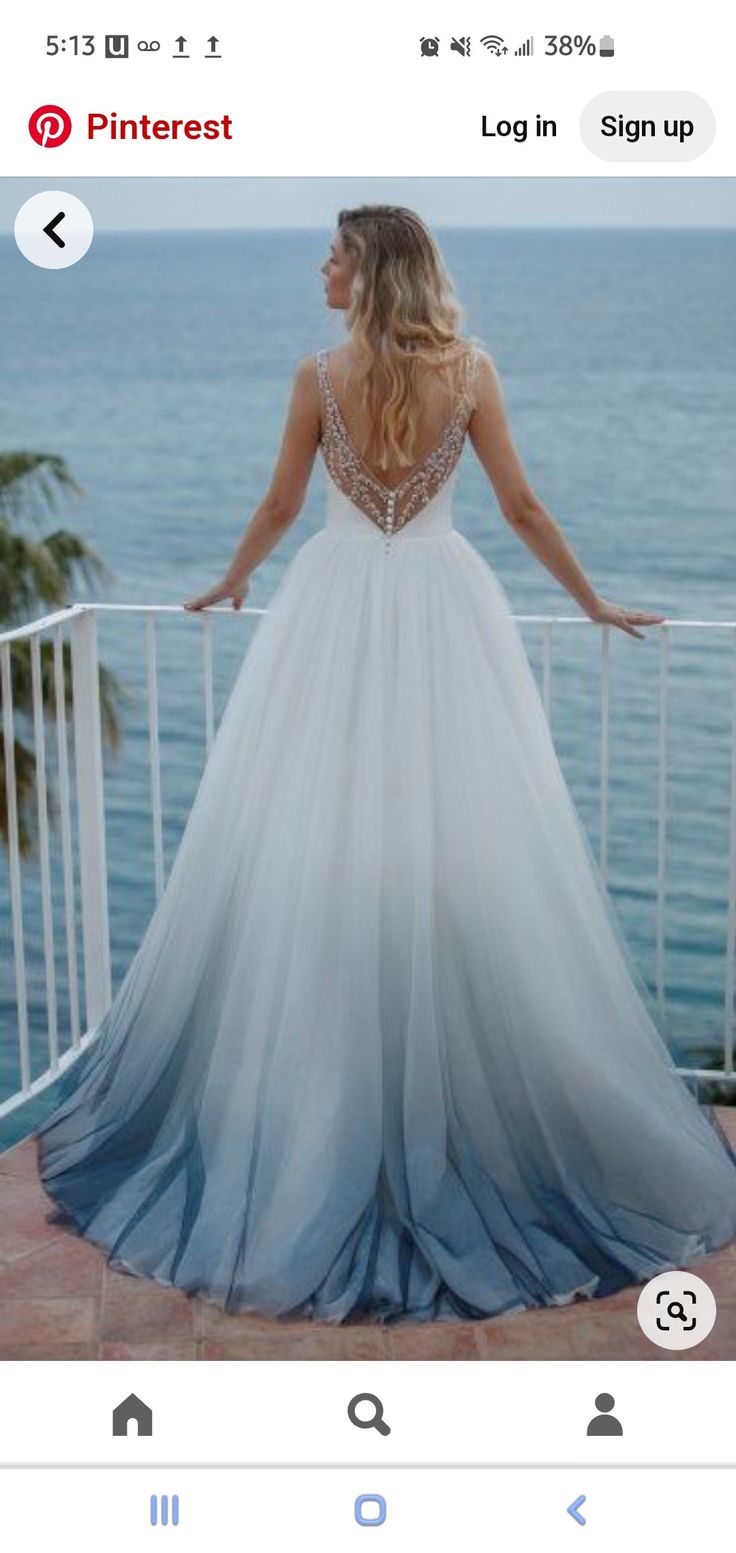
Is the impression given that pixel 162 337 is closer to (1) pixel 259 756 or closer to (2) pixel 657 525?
(2) pixel 657 525

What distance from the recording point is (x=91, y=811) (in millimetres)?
3824

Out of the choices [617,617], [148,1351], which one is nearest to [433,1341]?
[148,1351]

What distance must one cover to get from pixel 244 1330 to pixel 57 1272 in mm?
370

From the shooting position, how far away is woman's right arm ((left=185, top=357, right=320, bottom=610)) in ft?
9.89

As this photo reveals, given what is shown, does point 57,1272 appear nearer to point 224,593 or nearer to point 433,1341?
point 433,1341

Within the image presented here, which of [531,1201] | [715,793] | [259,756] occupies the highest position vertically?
[259,756]

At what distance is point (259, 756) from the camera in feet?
10.1

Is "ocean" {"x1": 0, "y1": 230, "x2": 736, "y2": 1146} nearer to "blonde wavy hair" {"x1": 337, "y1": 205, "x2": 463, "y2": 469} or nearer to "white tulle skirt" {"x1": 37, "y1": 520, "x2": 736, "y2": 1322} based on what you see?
"white tulle skirt" {"x1": 37, "y1": 520, "x2": 736, "y2": 1322}

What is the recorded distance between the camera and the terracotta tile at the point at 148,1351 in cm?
268
